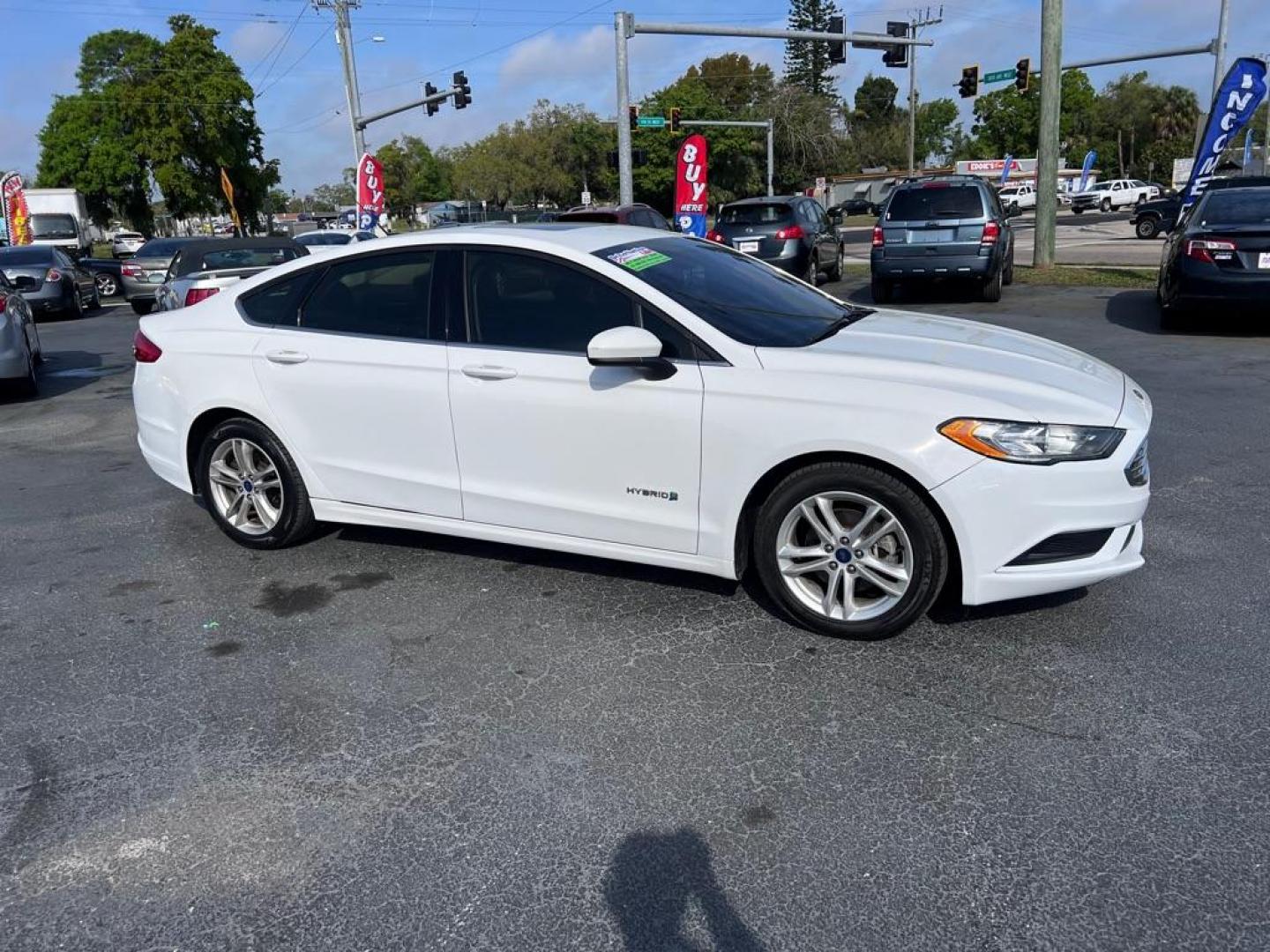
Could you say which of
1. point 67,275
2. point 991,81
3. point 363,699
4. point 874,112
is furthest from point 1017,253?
point 874,112

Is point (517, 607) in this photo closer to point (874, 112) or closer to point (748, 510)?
point (748, 510)

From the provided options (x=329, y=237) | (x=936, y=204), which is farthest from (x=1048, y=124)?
(x=329, y=237)

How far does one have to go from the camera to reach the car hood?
3.74 meters

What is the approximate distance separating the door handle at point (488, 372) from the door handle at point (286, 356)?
96 cm

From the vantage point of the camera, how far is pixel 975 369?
3934mm

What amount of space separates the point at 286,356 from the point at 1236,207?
424 inches

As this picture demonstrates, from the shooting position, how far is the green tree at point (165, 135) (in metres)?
→ 54.0

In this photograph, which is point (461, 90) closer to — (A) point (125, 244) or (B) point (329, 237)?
(B) point (329, 237)

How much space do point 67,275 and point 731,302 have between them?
60.6ft

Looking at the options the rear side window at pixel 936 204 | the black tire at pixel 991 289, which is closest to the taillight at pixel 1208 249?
the black tire at pixel 991 289

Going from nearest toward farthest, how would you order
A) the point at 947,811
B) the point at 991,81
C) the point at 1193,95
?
1. the point at 947,811
2. the point at 991,81
3. the point at 1193,95

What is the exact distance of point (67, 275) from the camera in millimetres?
19000

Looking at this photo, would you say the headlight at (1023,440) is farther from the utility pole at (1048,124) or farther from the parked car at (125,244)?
the parked car at (125,244)

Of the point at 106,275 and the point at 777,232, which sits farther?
the point at 106,275
